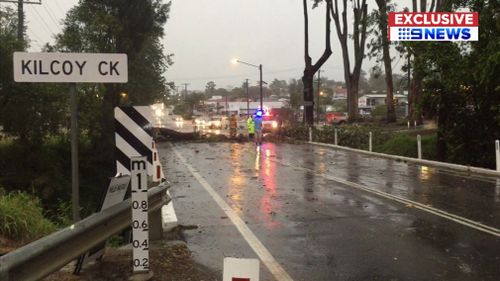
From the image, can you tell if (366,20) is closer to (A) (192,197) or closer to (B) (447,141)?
(B) (447,141)

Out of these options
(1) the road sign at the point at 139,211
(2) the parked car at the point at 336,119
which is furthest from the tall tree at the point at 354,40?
(1) the road sign at the point at 139,211

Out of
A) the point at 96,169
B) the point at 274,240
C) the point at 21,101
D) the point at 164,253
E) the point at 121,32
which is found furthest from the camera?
the point at 121,32

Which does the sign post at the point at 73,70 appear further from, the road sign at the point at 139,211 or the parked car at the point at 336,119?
the parked car at the point at 336,119

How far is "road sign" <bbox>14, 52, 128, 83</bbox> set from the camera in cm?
537

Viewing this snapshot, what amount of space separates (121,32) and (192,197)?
21784 millimetres

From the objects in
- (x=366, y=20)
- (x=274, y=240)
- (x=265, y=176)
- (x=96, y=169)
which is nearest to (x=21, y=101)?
(x=96, y=169)

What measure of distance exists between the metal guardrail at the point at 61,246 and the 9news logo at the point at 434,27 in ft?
59.7

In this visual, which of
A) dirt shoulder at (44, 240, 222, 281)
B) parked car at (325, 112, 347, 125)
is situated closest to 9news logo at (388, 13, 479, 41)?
dirt shoulder at (44, 240, 222, 281)

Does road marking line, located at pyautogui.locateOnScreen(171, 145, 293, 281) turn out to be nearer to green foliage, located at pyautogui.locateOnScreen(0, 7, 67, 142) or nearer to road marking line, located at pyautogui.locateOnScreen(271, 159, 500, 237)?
road marking line, located at pyautogui.locateOnScreen(271, 159, 500, 237)

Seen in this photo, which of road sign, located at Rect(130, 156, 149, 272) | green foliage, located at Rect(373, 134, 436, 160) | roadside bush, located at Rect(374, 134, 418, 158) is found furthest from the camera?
roadside bush, located at Rect(374, 134, 418, 158)

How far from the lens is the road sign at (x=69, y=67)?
5367 mm

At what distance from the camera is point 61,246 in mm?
4750

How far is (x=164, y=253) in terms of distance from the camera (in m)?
7.28

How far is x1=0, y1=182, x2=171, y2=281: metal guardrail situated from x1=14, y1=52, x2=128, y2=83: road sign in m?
1.40
